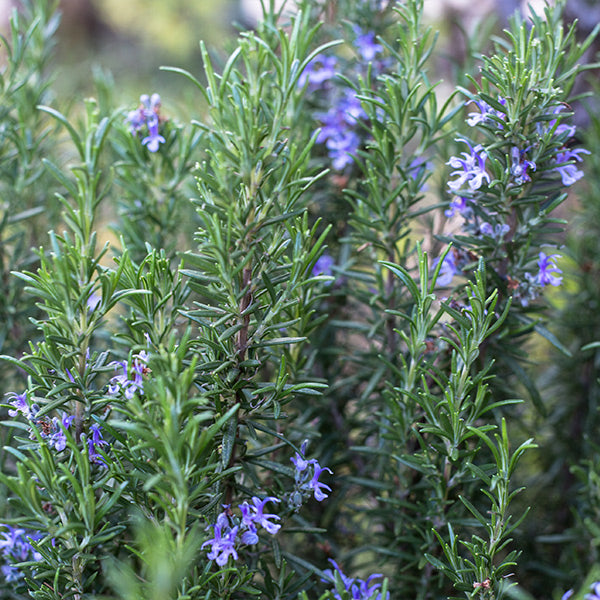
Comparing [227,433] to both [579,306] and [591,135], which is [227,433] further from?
[591,135]

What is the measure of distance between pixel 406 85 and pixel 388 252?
0.27 meters

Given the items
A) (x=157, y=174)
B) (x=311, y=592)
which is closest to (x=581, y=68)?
(x=157, y=174)

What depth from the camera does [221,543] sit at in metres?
0.63

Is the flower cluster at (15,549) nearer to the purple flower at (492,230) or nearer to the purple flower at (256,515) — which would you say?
the purple flower at (256,515)

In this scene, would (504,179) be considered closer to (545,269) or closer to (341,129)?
(545,269)

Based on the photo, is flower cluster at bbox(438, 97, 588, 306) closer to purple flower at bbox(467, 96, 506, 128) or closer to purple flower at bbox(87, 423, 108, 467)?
purple flower at bbox(467, 96, 506, 128)

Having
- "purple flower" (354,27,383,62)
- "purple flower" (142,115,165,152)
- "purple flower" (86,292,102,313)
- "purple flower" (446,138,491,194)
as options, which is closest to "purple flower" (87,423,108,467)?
"purple flower" (86,292,102,313)

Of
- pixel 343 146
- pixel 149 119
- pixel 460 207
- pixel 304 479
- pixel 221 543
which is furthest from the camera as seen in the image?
pixel 343 146

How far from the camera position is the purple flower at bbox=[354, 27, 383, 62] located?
110 cm

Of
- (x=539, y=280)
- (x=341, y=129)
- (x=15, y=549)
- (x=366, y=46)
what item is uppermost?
(x=366, y=46)

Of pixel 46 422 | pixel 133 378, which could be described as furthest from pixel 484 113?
pixel 46 422

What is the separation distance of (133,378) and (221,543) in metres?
0.21

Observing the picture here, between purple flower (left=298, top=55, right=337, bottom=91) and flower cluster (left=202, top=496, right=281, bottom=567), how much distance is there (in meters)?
0.78

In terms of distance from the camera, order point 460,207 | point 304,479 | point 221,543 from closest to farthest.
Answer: point 221,543
point 304,479
point 460,207
